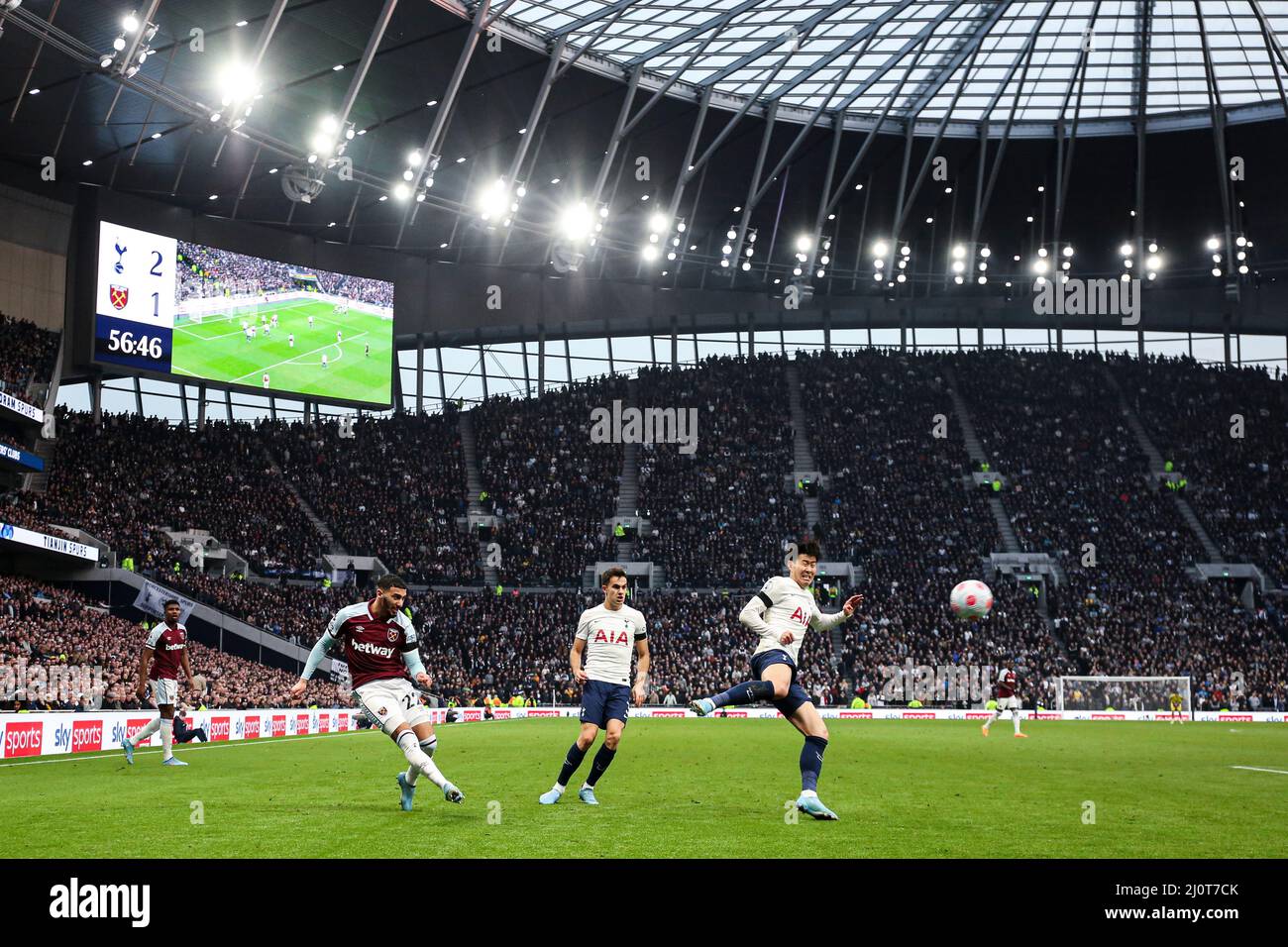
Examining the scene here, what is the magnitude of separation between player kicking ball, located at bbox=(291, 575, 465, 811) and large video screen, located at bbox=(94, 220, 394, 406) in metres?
42.7

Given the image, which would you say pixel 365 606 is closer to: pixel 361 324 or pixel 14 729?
pixel 14 729

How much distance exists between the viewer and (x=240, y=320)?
55188 mm

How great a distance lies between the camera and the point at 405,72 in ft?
155

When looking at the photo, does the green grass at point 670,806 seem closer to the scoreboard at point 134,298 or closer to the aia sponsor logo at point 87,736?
the aia sponsor logo at point 87,736

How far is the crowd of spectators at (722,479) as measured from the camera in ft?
193

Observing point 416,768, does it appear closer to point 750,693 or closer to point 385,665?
point 385,665

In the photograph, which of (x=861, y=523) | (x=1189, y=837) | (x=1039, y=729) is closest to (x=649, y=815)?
(x=1189, y=837)

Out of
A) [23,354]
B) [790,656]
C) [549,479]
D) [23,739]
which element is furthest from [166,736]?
[549,479]

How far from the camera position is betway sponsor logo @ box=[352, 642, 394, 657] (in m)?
11.8

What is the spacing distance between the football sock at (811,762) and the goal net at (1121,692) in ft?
136

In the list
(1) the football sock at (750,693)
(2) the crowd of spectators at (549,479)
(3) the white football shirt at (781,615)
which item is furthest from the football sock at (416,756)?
(2) the crowd of spectators at (549,479)

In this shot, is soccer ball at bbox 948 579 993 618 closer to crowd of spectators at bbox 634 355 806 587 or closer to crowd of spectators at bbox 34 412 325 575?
crowd of spectators at bbox 634 355 806 587

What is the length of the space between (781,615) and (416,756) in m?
3.65

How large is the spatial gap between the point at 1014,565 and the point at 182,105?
4130 centimetres
